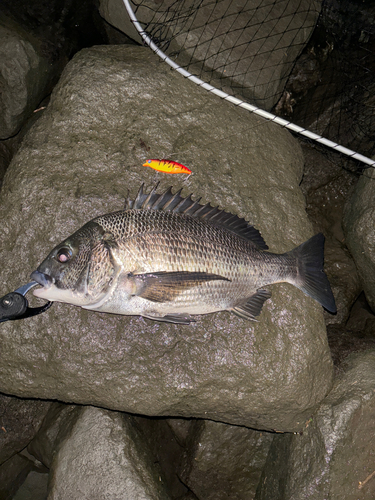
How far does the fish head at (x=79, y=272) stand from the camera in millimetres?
3195

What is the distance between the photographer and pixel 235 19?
16.3 ft

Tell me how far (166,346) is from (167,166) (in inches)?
71.7

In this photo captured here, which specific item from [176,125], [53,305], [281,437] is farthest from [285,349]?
[176,125]

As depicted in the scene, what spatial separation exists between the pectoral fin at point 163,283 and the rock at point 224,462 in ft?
7.29

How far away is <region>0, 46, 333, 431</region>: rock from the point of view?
3709 mm

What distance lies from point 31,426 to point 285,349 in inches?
136

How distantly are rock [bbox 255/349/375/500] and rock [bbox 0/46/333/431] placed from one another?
192mm

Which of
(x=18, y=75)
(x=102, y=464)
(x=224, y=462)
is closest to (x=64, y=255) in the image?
(x=102, y=464)

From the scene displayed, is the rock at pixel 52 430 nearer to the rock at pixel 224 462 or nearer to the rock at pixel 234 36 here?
the rock at pixel 224 462

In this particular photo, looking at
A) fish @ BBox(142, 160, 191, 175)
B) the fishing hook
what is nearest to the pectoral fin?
the fishing hook

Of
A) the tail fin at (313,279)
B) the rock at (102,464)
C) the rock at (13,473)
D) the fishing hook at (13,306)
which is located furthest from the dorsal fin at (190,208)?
the rock at (13,473)

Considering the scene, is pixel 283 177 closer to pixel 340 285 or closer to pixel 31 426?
pixel 340 285

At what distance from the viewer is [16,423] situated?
4.88 meters

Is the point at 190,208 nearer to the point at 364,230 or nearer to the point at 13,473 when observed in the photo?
the point at 364,230
